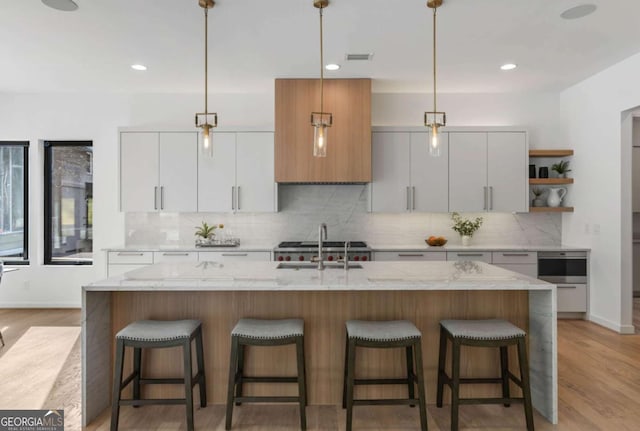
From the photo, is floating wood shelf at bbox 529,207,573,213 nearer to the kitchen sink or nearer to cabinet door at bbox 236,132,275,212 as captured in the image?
the kitchen sink

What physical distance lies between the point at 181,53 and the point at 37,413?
10.4 feet

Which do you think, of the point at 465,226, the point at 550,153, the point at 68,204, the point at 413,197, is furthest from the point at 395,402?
the point at 68,204

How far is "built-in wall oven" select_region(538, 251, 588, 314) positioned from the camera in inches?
179

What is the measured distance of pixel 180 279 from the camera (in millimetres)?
2357

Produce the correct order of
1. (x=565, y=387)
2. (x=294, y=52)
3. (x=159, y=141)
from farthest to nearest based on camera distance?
(x=159, y=141)
(x=294, y=52)
(x=565, y=387)

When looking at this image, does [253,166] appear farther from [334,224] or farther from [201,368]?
[201,368]

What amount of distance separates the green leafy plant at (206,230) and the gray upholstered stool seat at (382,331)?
3.01m

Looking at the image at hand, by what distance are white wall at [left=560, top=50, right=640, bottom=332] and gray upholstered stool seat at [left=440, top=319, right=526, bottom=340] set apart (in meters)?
2.72

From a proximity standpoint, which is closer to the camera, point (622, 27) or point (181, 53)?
point (622, 27)

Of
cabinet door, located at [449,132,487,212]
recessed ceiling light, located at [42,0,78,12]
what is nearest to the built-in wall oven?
cabinet door, located at [449,132,487,212]

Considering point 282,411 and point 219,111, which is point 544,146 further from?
point 282,411

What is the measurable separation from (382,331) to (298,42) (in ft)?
8.66

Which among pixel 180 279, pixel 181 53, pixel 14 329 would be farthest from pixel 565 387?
pixel 14 329

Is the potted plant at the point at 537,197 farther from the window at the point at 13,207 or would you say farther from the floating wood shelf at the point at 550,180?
the window at the point at 13,207
